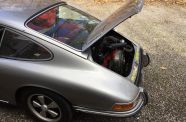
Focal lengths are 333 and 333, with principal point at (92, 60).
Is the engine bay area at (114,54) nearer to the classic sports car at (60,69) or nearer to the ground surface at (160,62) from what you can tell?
the classic sports car at (60,69)

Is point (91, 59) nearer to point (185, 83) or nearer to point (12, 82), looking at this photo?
point (12, 82)

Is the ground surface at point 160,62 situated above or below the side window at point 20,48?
below

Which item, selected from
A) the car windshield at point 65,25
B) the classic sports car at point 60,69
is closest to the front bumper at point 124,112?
the classic sports car at point 60,69

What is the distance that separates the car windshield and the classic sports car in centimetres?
1

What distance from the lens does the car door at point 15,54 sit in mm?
4234

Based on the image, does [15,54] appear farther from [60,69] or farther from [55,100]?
[55,100]

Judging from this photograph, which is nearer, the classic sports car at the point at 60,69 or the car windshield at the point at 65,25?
the classic sports car at the point at 60,69

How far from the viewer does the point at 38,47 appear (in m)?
4.22

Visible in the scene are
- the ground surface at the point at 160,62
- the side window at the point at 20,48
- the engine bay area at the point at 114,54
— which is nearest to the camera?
the side window at the point at 20,48

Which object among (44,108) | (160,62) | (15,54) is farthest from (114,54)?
(160,62)

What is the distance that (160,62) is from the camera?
6.71m

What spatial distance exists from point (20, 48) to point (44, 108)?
892mm

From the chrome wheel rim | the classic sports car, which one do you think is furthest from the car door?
the chrome wheel rim

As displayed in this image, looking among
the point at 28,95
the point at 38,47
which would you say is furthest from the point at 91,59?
the point at 28,95
